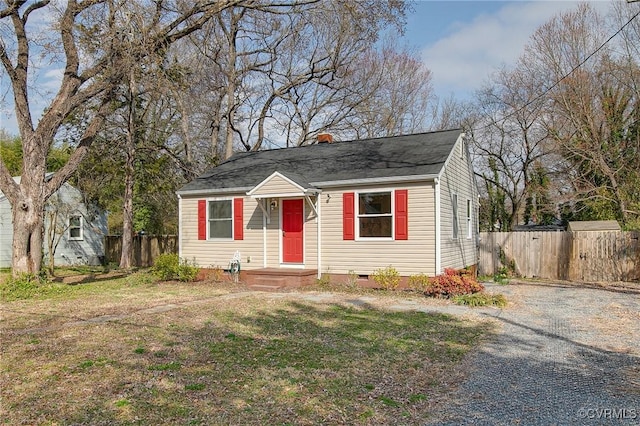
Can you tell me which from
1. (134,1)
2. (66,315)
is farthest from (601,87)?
(66,315)

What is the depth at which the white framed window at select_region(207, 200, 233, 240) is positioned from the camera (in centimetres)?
1485

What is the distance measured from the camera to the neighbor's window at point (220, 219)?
1487 centimetres

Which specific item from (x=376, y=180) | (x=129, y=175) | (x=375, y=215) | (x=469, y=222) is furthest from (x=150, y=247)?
(x=469, y=222)

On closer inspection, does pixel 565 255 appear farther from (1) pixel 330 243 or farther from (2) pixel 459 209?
(1) pixel 330 243

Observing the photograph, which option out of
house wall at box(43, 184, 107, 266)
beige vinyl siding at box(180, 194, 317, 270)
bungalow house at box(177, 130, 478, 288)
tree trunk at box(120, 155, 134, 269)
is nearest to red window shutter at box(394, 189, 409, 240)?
bungalow house at box(177, 130, 478, 288)

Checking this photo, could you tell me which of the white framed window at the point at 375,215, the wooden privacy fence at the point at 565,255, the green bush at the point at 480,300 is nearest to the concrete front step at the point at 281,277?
the white framed window at the point at 375,215

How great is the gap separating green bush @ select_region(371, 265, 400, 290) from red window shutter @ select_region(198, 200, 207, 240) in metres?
6.02

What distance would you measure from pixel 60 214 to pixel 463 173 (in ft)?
58.1

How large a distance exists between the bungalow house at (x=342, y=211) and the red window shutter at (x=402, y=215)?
0.08ft

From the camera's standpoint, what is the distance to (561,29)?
22.2m

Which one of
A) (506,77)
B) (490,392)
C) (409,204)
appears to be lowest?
(490,392)

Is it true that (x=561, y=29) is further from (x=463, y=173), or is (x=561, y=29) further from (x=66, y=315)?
(x=66, y=315)

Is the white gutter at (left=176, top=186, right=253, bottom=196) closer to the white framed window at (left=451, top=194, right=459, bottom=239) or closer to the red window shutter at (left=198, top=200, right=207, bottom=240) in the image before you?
the red window shutter at (left=198, top=200, right=207, bottom=240)

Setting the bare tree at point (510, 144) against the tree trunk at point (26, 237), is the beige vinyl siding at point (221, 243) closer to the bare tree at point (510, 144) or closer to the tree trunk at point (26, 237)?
the tree trunk at point (26, 237)
